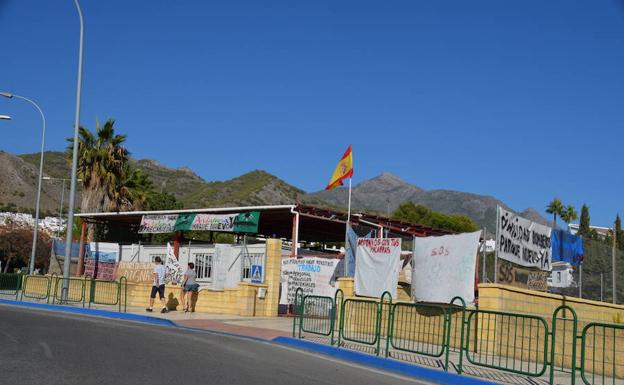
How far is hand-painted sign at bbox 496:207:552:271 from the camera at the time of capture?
48.1 feet

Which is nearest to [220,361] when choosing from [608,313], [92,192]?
[608,313]

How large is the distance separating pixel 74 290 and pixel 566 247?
15.9 metres

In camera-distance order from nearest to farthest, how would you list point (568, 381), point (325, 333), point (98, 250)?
1. point (568, 381)
2. point (325, 333)
3. point (98, 250)

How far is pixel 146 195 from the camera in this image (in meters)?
45.3

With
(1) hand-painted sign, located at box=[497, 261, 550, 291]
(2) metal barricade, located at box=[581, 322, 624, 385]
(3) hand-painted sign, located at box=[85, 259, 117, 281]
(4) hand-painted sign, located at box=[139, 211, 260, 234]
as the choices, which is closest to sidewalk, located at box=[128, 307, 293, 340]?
(4) hand-painted sign, located at box=[139, 211, 260, 234]

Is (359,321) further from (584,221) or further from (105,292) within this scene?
(584,221)

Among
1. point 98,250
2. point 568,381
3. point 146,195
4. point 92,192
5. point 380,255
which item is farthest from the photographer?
point 146,195

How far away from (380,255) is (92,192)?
2818 cm

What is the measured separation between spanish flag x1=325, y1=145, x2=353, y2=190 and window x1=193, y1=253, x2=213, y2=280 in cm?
790

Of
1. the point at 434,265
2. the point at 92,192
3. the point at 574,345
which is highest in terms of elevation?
the point at 92,192

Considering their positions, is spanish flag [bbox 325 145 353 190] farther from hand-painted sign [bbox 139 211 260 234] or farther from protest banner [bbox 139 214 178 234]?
protest banner [bbox 139 214 178 234]

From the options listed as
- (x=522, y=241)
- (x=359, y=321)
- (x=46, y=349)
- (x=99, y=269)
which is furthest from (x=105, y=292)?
(x=522, y=241)

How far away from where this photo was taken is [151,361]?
10.4 meters

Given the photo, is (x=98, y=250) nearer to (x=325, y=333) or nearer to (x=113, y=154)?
(x=113, y=154)
